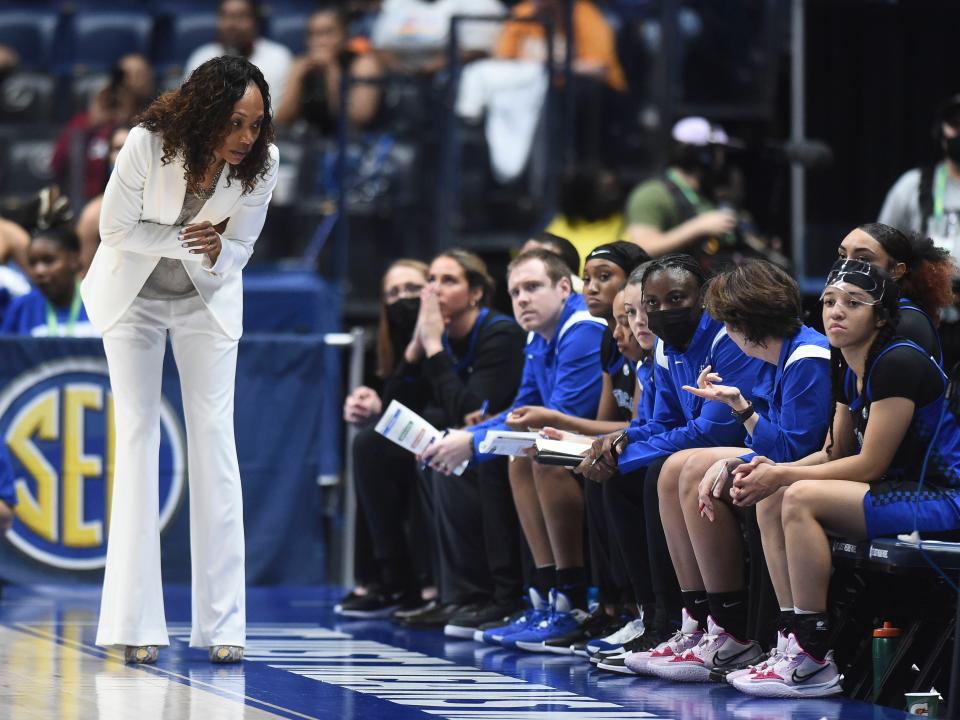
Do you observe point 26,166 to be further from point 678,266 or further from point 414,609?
point 678,266

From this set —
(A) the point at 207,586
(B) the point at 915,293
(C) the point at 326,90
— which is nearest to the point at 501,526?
(A) the point at 207,586

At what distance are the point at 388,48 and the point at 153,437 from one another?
503 centimetres

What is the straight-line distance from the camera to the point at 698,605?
18.4 feet

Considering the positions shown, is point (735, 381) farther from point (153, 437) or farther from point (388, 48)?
point (388, 48)

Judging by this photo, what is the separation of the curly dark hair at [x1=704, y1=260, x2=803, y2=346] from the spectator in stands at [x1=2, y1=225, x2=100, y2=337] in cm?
421

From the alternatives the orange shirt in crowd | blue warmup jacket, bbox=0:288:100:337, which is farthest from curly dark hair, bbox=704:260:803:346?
blue warmup jacket, bbox=0:288:100:337

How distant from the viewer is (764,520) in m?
5.21

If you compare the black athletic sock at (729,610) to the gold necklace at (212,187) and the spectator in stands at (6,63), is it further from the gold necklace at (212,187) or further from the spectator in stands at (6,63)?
the spectator in stands at (6,63)

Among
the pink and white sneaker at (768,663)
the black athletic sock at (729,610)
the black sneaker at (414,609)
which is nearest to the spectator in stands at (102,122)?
the black sneaker at (414,609)

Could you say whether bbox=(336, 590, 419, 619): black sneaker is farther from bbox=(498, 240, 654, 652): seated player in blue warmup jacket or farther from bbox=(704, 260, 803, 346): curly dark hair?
bbox=(704, 260, 803, 346): curly dark hair

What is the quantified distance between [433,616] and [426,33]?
4110 millimetres

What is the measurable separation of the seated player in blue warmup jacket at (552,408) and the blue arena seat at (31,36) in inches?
289

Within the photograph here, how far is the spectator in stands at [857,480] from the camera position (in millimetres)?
5027

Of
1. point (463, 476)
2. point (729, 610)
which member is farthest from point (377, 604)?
point (729, 610)
